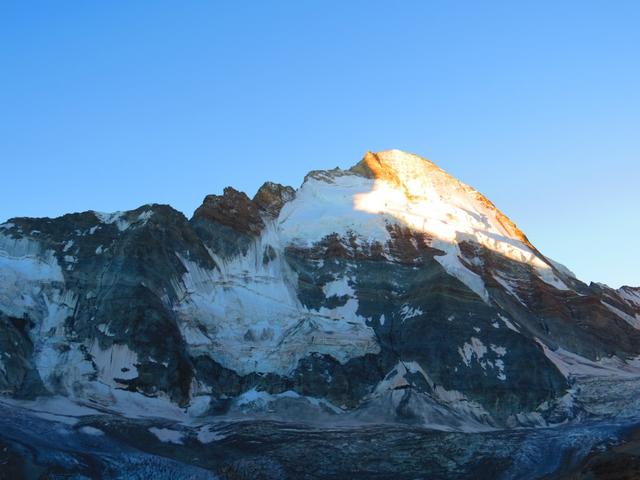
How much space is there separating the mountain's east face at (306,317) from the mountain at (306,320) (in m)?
0.16

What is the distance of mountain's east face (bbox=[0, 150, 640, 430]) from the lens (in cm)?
6706

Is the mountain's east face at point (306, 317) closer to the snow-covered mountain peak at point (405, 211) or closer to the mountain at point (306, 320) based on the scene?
the mountain at point (306, 320)

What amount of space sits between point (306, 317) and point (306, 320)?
0.54m

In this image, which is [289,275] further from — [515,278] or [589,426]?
[589,426]

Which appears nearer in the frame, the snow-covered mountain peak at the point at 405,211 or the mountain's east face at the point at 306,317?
the mountain's east face at the point at 306,317

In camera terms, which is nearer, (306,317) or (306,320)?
(306,320)

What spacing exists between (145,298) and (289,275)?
54.3ft

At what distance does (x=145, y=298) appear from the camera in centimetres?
7156

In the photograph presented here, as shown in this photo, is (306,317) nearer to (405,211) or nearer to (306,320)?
(306,320)

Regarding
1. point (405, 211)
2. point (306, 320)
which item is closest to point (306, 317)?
point (306, 320)

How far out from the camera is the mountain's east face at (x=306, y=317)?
67062 mm

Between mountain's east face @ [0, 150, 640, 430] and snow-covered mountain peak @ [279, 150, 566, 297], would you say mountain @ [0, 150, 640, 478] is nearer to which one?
mountain's east face @ [0, 150, 640, 430]

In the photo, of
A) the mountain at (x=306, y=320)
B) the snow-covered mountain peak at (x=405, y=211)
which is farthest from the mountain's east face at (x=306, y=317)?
the snow-covered mountain peak at (x=405, y=211)

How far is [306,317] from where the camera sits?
7750cm
